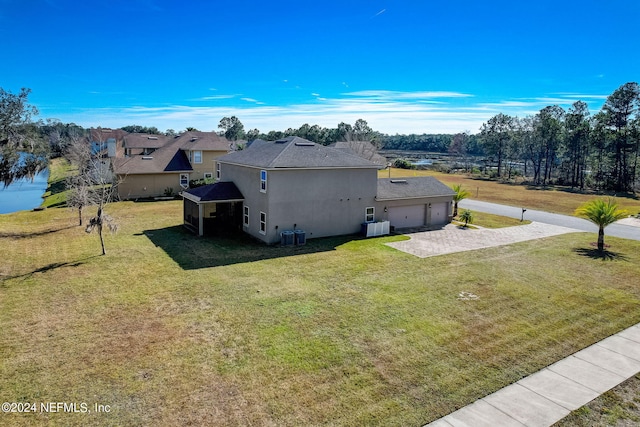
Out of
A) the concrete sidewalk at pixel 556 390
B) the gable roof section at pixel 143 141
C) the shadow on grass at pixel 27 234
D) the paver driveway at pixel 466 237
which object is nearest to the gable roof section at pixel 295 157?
the paver driveway at pixel 466 237

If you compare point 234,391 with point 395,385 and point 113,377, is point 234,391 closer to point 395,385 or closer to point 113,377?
point 113,377

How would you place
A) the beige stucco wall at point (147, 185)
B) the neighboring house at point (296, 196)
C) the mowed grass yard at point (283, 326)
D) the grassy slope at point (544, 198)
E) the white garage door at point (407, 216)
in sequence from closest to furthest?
the mowed grass yard at point (283, 326), the neighboring house at point (296, 196), the white garage door at point (407, 216), the beige stucco wall at point (147, 185), the grassy slope at point (544, 198)

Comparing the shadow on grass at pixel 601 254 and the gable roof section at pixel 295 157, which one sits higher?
the gable roof section at pixel 295 157

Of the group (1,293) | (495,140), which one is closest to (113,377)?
(1,293)

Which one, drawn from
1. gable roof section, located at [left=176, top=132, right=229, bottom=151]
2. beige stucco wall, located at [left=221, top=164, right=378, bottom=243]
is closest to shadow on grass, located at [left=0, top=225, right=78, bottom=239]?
beige stucco wall, located at [left=221, top=164, right=378, bottom=243]

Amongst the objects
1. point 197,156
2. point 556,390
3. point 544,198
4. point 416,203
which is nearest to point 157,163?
point 197,156

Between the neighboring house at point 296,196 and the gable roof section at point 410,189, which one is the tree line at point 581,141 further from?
the neighboring house at point 296,196
